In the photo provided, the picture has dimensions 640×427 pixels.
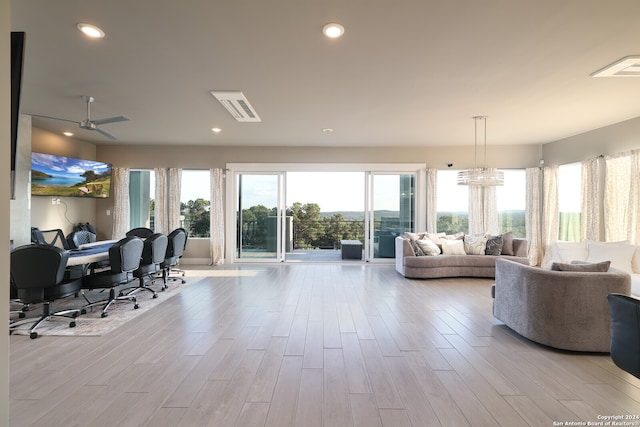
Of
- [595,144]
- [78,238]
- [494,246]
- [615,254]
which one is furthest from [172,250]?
[595,144]

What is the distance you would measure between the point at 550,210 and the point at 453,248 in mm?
2779

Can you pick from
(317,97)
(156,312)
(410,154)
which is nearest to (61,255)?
(156,312)

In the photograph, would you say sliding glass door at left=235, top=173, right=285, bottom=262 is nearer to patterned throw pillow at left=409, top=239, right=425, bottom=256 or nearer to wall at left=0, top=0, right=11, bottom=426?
patterned throw pillow at left=409, top=239, right=425, bottom=256

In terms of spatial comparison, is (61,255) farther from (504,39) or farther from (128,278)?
(504,39)

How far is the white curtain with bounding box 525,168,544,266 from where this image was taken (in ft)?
23.8

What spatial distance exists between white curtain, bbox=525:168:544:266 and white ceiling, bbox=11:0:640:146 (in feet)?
6.11

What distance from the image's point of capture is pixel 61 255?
3191 mm

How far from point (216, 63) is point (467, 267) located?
5648mm

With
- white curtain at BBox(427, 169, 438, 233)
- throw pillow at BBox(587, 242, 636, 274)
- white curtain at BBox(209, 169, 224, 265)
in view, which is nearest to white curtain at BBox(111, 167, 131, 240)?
white curtain at BBox(209, 169, 224, 265)

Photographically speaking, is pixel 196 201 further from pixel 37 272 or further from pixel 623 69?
pixel 623 69

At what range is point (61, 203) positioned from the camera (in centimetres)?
644

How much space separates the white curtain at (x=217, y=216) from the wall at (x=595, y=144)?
791cm

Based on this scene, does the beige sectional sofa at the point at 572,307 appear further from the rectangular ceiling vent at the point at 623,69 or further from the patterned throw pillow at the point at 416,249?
the patterned throw pillow at the point at 416,249

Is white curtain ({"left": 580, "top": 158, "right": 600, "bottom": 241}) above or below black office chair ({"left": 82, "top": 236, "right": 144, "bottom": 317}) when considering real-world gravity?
above
